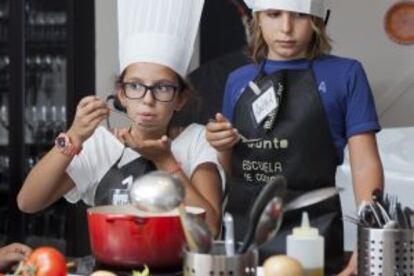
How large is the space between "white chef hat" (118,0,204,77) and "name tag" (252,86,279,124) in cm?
15

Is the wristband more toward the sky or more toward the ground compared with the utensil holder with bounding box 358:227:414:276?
more toward the sky

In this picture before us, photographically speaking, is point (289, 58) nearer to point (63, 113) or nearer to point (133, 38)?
point (133, 38)

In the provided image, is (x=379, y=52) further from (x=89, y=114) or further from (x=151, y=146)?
(x=89, y=114)

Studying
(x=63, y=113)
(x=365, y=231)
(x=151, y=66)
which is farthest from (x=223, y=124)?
(x=63, y=113)

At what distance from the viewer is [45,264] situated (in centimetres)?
92

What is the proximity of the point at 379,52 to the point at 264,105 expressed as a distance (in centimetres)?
142

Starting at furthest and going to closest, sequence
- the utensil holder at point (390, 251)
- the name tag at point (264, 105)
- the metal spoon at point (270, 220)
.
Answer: the name tag at point (264, 105) < the utensil holder at point (390, 251) < the metal spoon at point (270, 220)

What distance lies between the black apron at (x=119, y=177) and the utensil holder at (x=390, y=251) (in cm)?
55

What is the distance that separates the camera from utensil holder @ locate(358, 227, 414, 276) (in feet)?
2.98

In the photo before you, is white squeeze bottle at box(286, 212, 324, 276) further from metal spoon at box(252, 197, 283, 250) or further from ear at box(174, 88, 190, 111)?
ear at box(174, 88, 190, 111)

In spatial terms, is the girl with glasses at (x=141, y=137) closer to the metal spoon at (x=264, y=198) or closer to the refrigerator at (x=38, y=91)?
the metal spoon at (x=264, y=198)

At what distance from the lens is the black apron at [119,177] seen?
1.37m

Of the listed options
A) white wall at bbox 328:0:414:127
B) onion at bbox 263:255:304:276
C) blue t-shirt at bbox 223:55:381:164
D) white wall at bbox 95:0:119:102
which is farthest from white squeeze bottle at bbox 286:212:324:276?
white wall at bbox 95:0:119:102

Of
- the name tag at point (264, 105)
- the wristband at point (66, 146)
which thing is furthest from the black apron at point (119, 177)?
the name tag at point (264, 105)
